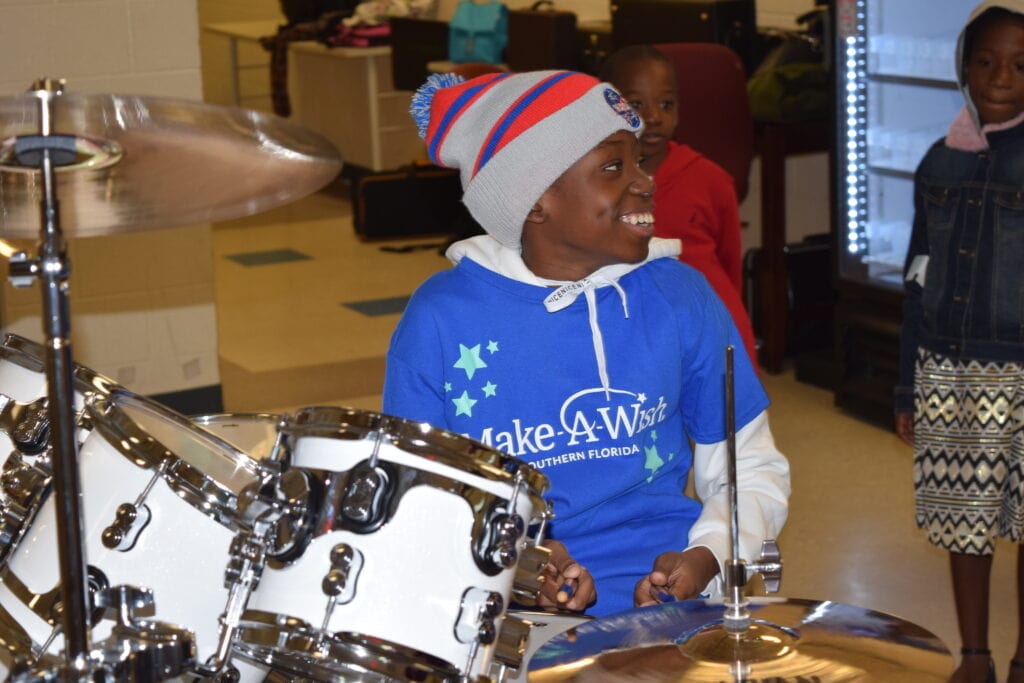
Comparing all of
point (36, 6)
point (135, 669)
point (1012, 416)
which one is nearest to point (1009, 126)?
point (1012, 416)

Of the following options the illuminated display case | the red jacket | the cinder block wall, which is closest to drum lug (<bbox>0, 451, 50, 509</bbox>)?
the red jacket

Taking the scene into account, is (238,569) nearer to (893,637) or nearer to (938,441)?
(893,637)

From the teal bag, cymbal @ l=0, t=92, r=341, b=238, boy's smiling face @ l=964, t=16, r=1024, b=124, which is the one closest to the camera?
cymbal @ l=0, t=92, r=341, b=238

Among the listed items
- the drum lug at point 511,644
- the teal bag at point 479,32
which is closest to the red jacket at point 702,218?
the drum lug at point 511,644

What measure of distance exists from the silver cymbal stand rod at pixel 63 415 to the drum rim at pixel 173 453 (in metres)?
0.23

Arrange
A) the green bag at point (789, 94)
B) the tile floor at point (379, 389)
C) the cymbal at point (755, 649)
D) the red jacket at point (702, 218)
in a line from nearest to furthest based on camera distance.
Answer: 1. the cymbal at point (755, 649)
2. the red jacket at point (702, 218)
3. the tile floor at point (379, 389)
4. the green bag at point (789, 94)

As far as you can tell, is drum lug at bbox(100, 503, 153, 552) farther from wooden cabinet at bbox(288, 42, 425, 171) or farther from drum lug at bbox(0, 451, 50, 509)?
wooden cabinet at bbox(288, 42, 425, 171)

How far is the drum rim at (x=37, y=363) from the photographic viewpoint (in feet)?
5.85

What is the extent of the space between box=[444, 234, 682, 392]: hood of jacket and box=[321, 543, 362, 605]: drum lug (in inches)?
19.0

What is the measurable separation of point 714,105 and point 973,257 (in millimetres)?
1530

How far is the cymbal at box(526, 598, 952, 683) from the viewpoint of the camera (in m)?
1.31

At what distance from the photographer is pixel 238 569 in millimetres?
1539

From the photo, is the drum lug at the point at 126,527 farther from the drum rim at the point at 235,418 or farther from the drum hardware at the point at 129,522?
the drum rim at the point at 235,418

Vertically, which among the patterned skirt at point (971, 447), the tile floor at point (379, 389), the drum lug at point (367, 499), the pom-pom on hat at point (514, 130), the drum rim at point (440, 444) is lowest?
the tile floor at point (379, 389)
